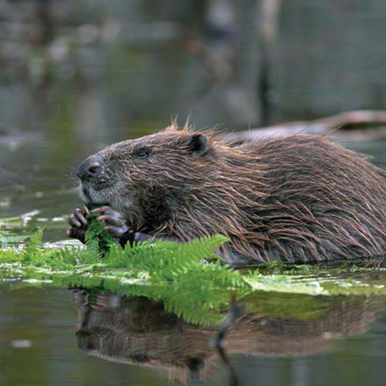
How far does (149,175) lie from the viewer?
15.3 feet

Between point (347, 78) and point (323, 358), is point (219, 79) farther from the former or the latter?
point (323, 358)

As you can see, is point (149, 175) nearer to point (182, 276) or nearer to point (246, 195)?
point (246, 195)

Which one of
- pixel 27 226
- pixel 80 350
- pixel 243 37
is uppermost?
pixel 80 350

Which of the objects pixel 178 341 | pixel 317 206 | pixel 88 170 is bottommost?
pixel 317 206

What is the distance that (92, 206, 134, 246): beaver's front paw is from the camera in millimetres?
4328

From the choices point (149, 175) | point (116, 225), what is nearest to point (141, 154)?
point (149, 175)

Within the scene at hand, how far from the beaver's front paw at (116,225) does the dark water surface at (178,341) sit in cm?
46

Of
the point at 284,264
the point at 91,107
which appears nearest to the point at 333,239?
the point at 284,264

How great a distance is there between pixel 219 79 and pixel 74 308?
13.2 meters

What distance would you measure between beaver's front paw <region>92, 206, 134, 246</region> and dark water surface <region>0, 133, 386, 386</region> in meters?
0.46

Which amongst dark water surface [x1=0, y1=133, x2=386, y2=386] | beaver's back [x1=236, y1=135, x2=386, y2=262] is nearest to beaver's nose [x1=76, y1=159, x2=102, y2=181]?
dark water surface [x1=0, y1=133, x2=386, y2=386]

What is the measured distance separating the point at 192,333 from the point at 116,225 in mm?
1212

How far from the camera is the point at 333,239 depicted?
4.78 meters

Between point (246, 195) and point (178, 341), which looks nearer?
point (178, 341)
